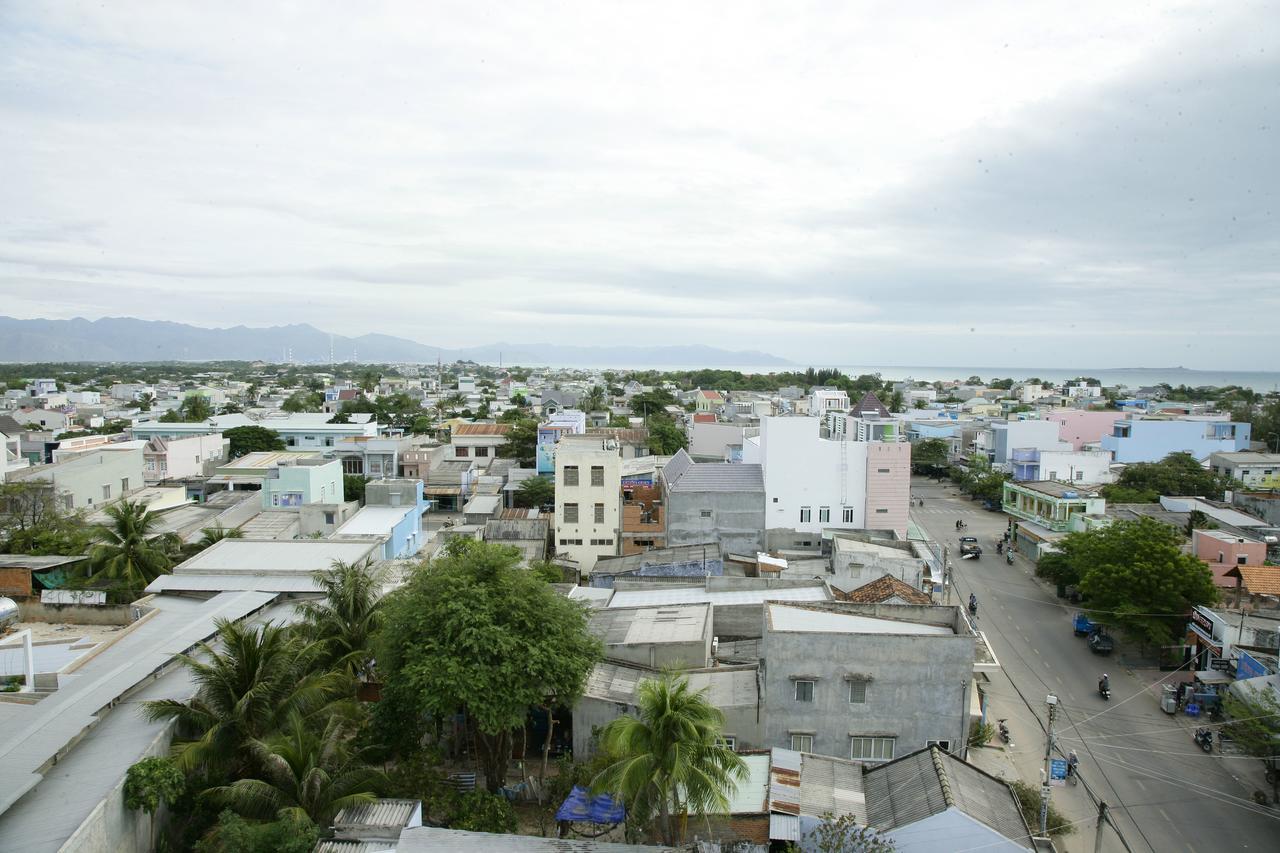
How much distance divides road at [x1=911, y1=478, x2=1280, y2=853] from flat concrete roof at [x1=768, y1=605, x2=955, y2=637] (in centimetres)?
497

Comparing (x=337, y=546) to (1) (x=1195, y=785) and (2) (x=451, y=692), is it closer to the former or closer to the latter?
(2) (x=451, y=692)

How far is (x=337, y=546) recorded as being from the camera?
86.5ft

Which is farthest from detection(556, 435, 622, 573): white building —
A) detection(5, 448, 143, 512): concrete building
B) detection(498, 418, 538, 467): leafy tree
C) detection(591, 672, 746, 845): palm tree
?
detection(498, 418, 538, 467): leafy tree

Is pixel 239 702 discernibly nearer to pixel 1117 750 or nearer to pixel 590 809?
pixel 590 809

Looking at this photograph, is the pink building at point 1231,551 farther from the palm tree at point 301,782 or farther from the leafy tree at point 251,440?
the leafy tree at point 251,440

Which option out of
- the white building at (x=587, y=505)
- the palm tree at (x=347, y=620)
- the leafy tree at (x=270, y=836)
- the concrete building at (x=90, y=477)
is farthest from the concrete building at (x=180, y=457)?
the leafy tree at (x=270, y=836)

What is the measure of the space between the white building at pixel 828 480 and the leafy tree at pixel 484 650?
1814 centimetres

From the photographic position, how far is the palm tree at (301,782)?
13.0 metres

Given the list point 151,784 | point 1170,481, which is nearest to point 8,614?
point 151,784

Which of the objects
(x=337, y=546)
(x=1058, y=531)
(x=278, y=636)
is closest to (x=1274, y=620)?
(x=1058, y=531)

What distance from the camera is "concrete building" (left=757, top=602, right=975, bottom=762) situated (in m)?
16.0

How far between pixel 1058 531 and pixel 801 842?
106 feet

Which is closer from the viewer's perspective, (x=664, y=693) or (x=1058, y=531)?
(x=664, y=693)

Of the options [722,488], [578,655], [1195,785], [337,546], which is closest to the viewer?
[578,655]
